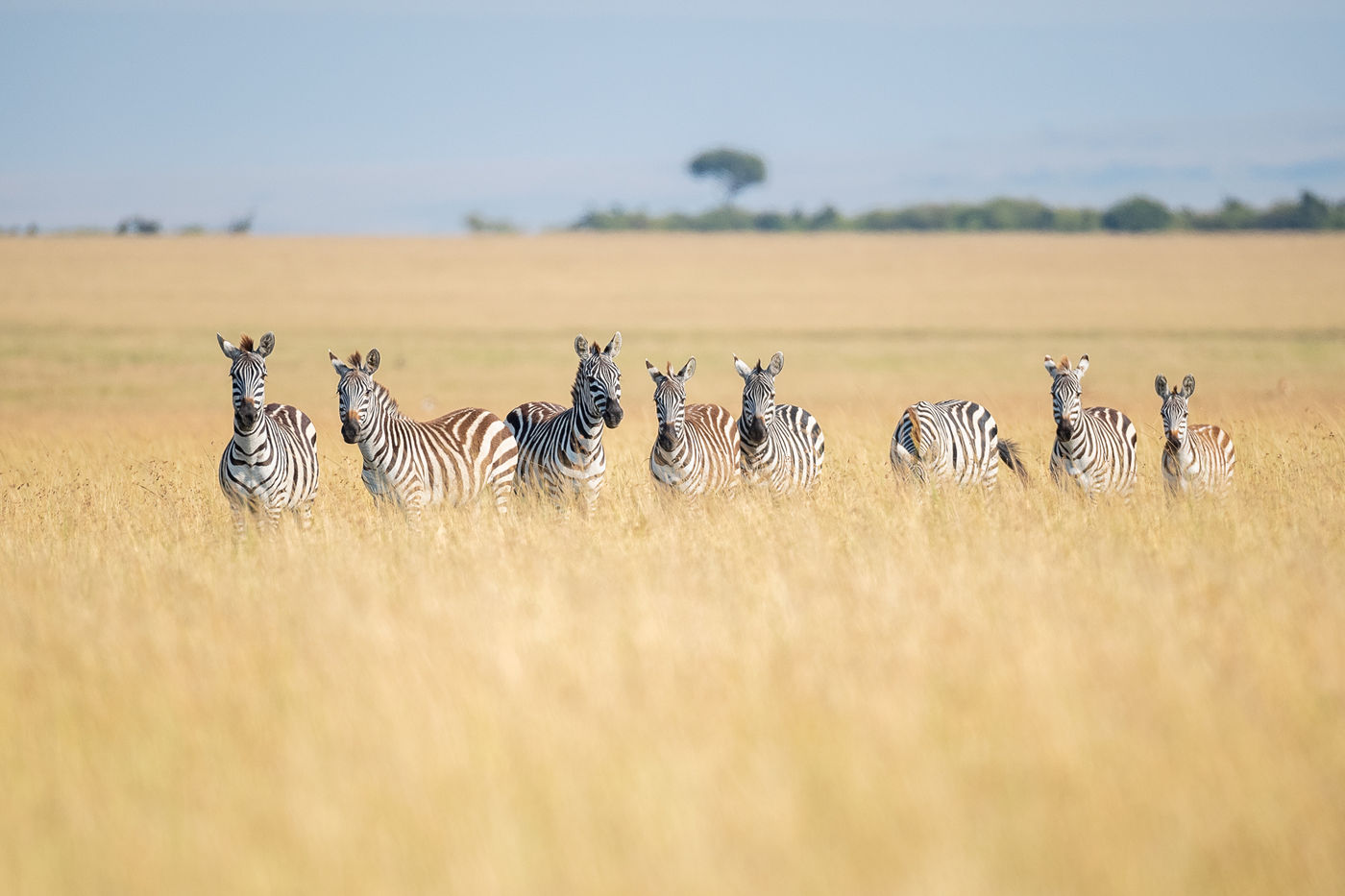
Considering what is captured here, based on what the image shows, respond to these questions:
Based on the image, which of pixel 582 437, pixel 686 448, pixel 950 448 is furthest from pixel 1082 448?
pixel 582 437

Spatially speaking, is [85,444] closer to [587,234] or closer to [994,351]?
[994,351]

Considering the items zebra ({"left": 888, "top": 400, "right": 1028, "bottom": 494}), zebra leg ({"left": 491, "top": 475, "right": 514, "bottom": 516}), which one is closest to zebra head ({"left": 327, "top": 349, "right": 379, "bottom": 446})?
zebra leg ({"left": 491, "top": 475, "right": 514, "bottom": 516})

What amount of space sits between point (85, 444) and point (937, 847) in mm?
15184

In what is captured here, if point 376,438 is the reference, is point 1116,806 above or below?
below

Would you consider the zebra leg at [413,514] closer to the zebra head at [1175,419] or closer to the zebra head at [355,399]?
the zebra head at [355,399]

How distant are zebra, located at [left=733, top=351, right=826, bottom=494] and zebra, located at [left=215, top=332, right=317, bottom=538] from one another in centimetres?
389

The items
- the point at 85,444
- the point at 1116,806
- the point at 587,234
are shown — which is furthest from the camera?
the point at 587,234

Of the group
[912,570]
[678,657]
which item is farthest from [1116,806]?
[912,570]

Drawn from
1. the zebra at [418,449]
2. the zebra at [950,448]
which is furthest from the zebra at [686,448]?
the zebra at [950,448]

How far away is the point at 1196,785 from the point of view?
15.0 ft

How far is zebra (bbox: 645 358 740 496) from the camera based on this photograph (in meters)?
10.4

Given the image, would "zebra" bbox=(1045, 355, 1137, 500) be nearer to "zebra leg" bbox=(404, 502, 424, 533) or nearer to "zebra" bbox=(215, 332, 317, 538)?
"zebra leg" bbox=(404, 502, 424, 533)

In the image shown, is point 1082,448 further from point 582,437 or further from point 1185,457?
point 582,437

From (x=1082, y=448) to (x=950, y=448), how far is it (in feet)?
4.13
